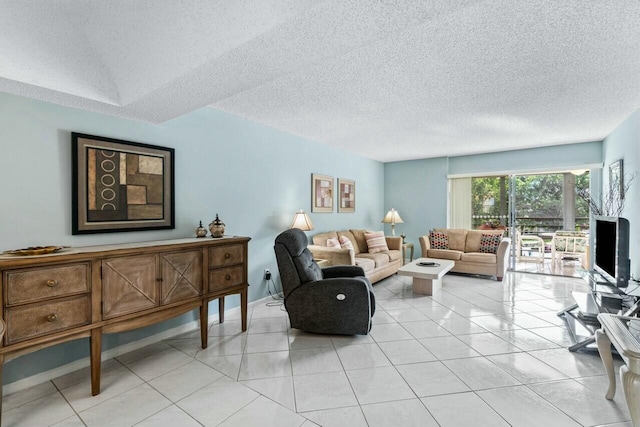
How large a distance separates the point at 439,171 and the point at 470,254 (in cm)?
201

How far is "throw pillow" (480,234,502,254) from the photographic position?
532 centimetres

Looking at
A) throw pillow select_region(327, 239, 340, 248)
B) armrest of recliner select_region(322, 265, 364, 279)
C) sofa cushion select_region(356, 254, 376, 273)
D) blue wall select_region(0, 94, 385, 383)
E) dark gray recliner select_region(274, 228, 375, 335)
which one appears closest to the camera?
blue wall select_region(0, 94, 385, 383)

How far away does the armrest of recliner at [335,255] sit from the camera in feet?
13.2

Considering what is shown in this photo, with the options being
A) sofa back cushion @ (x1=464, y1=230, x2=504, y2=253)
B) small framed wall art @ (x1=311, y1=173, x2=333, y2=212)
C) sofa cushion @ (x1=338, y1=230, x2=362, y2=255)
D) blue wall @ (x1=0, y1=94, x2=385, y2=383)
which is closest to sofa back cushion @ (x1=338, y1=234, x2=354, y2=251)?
sofa cushion @ (x1=338, y1=230, x2=362, y2=255)

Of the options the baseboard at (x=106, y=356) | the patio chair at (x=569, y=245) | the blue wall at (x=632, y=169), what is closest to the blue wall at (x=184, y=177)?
the baseboard at (x=106, y=356)

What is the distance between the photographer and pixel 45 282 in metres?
1.74

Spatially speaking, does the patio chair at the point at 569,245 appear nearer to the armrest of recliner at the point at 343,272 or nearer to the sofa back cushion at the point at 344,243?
the sofa back cushion at the point at 344,243

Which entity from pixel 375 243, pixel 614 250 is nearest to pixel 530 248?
pixel 375 243

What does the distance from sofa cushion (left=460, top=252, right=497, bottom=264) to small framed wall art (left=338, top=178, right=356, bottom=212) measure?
85.4 inches

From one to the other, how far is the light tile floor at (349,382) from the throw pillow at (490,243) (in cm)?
230

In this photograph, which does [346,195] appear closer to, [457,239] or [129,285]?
[457,239]

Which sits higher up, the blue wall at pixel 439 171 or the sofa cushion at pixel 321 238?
the blue wall at pixel 439 171

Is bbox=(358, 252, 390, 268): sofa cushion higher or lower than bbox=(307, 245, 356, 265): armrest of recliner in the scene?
lower

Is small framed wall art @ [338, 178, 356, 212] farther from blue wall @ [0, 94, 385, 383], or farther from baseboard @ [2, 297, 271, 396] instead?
baseboard @ [2, 297, 271, 396]
